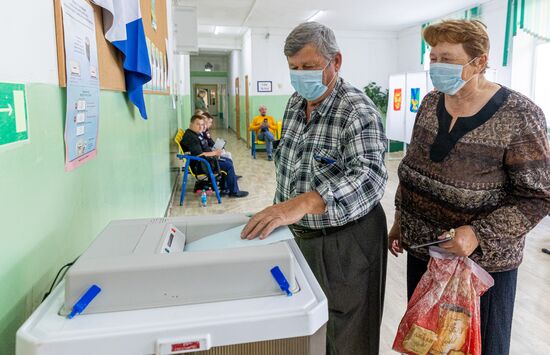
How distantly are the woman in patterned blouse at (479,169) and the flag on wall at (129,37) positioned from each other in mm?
1107

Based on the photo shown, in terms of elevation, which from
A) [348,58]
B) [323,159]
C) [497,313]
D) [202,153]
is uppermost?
[348,58]

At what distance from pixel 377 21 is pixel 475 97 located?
27.3 ft

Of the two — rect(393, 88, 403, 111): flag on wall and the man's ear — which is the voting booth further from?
rect(393, 88, 403, 111): flag on wall

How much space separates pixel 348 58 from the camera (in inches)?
393

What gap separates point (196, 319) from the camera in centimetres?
71

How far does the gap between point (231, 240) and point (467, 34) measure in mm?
952

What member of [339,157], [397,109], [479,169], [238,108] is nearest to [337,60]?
[339,157]

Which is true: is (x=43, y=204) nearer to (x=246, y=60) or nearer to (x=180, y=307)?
(x=180, y=307)

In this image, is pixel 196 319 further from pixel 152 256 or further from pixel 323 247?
pixel 323 247

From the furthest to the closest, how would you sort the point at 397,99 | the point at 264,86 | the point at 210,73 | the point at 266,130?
the point at 210,73
the point at 264,86
the point at 266,130
the point at 397,99

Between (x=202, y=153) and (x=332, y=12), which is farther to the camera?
(x=332, y=12)

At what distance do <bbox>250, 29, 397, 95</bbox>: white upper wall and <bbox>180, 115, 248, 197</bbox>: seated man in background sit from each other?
15.0 ft

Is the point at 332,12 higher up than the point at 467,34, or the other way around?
the point at 332,12

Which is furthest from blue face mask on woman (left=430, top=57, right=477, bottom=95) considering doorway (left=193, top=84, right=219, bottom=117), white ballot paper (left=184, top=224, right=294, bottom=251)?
doorway (left=193, top=84, right=219, bottom=117)
